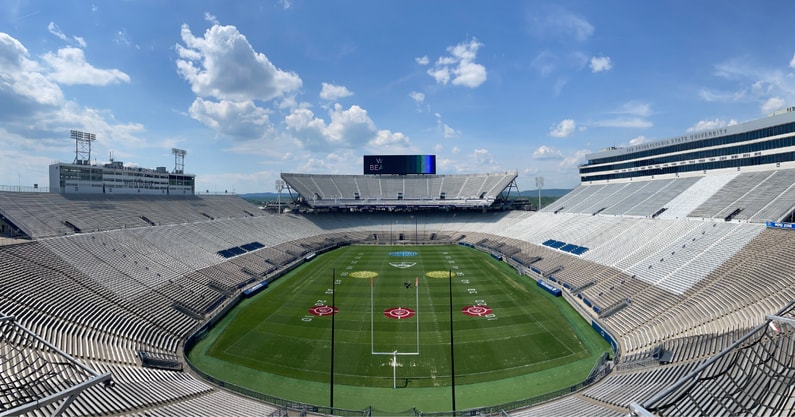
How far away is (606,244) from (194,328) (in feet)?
138

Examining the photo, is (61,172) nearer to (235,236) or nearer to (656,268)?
(235,236)

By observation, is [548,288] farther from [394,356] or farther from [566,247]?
[394,356]

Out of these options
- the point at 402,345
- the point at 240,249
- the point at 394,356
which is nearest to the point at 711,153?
the point at 402,345

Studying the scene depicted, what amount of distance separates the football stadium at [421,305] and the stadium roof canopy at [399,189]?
1922 centimetres

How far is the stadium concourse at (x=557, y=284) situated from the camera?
14.1 meters

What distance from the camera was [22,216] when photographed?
3725cm

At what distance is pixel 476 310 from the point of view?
32.6m

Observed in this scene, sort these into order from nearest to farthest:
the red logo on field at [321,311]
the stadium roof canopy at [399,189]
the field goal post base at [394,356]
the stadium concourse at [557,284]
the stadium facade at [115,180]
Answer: the stadium concourse at [557,284] → the field goal post base at [394,356] → the red logo on field at [321,311] → the stadium facade at [115,180] → the stadium roof canopy at [399,189]

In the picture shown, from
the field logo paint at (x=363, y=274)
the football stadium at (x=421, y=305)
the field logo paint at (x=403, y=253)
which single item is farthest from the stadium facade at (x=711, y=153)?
the field logo paint at (x=363, y=274)

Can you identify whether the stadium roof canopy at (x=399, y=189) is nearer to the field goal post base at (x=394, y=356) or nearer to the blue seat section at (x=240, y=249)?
the blue seat section at (x=240, y=249)

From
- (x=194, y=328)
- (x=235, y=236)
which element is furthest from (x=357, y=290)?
(x=235, y=236)

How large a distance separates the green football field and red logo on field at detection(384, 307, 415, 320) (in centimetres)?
9

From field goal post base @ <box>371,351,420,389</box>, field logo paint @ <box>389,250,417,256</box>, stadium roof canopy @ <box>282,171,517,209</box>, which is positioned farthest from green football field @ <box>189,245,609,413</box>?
stadium roof canopy @ <box>282,171,517,209</box>

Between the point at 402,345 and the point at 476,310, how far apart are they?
9.22 metres
